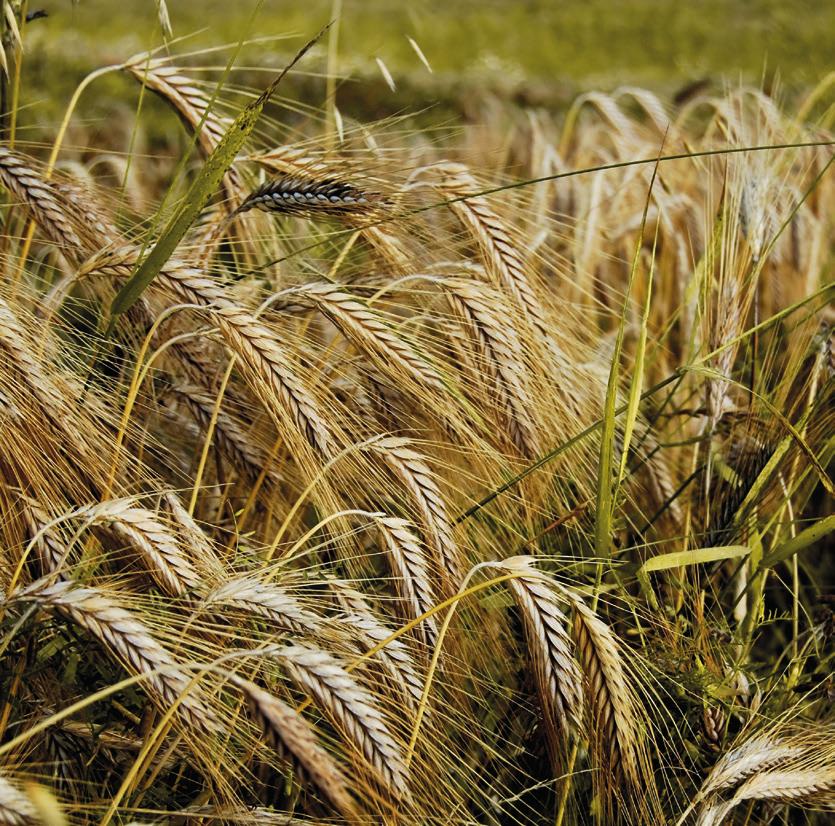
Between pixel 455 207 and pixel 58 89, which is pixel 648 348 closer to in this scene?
pixel 455 207

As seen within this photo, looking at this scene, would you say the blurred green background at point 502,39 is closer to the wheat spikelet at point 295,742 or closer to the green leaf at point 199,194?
the green leaf at point 199,194

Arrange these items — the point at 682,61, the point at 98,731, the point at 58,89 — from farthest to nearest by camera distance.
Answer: the point at 682,61 < the point at 58,89 < the point at 98,731

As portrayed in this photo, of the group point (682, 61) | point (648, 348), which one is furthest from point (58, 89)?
point (648, 348)

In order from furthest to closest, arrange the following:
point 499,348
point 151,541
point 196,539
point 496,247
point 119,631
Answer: point 496,247 < point 499,348 < point 196,539 < point 151,541 < point 119,631

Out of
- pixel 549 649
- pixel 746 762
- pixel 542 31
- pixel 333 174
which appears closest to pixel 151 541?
pixel 549 649

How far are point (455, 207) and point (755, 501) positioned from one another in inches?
28.7

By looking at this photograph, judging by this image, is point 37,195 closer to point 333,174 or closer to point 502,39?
point 333,174

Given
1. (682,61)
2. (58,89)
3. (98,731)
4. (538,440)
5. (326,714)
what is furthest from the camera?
(682,61)

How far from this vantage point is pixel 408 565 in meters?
1.24

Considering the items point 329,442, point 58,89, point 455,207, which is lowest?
point 329,442

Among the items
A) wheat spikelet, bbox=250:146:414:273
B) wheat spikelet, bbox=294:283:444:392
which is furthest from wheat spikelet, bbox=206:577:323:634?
wheat spikelet, bbox=250:146:414:273

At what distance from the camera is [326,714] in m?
1.08

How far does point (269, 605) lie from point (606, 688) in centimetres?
45

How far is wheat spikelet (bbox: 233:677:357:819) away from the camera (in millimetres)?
848
